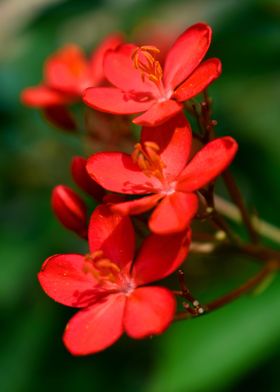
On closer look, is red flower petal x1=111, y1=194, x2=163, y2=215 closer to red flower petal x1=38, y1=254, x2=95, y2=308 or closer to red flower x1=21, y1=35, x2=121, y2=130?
red flower petal x1=38, y1=254, x2=95, y2=308

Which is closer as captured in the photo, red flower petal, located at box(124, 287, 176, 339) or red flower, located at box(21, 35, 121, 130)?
red flower petal, located at box(124, 287, 176, 339)

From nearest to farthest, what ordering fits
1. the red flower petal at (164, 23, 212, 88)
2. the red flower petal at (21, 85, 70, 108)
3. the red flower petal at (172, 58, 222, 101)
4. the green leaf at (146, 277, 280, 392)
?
1. the red flower petal at (172, 58, 222, 101)
2. the red flower petal at (164, 23, 212, 88)
3. the green leaf at (146, 277, 280, 392)
4. the red flower petal at (21, 85, 70, 108)

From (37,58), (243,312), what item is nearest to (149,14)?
(37,58)

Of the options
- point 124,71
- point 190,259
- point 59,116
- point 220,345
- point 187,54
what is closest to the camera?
point 187,54

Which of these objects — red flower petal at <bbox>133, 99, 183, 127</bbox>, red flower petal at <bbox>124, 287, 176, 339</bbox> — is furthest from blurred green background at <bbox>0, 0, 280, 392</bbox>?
red flower petal at <bbox>133, 99, 183, 127</bbox>

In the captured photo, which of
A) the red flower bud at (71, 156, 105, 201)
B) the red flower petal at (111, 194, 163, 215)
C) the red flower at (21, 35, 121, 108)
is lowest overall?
the red flower at (21, 35, 121, 108)

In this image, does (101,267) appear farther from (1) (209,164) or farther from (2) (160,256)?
(1) (209,164)

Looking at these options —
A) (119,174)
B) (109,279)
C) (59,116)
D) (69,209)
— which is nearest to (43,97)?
(59,116)
